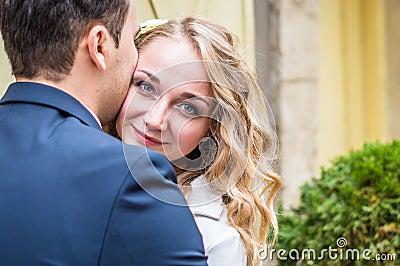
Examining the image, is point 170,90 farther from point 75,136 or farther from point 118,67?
point 75,136

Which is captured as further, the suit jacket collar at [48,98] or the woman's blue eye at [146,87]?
the woman's blue eye at [146,87]

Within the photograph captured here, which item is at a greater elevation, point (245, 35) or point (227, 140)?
point (245, 35)

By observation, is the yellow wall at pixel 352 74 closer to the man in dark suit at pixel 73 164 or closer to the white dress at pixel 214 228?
the white dress at pixel 214 228

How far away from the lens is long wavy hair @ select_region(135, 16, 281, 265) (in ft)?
7.47

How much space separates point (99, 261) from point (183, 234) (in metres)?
0.17

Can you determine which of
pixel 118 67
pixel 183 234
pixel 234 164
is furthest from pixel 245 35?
pixel 183 234

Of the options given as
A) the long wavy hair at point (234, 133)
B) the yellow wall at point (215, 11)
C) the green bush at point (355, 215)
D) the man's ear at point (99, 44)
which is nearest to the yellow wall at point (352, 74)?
the green bush at point (355, 215)

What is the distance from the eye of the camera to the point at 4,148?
1.70 meters

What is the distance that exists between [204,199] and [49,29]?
2.46ft

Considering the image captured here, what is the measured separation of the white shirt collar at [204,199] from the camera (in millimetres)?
2240

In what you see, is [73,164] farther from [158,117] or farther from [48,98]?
[158,117]

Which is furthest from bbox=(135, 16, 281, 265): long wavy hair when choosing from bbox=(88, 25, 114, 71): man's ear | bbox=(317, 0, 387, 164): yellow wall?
bbox=(317, 0, 387, 164): yellow wall

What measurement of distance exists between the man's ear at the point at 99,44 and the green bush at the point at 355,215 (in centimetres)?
245

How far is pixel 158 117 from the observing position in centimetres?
208
